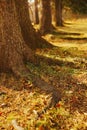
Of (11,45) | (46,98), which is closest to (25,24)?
(11,45)

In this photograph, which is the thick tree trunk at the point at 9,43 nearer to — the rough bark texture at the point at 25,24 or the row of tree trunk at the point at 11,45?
the row of tree trunk at the point at 11,45

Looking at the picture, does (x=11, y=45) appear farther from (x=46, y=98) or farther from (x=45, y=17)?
(x=45, y=17)

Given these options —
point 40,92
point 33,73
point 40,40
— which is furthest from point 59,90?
point 40,40

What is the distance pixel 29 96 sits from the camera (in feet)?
20.6

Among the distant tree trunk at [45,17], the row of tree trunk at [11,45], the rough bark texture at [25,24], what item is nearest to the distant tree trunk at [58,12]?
the distant tree trunk at [45,17]

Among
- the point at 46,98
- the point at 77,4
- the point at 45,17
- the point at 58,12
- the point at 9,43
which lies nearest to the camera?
the point at 46,98

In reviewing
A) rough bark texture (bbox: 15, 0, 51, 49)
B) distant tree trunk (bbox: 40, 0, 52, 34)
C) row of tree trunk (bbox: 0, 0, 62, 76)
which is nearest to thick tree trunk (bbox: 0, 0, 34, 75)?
row of tree trunk (bbox: 0, 0, 62, 76)

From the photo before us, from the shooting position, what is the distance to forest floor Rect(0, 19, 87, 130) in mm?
5180

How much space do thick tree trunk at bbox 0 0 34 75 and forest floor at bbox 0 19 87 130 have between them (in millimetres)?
A: 253

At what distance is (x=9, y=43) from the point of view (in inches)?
285

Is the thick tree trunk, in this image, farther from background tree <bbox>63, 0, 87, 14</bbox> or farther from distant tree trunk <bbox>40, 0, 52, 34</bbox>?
background tree <bbox>63, 0, 87, 14</bbox>

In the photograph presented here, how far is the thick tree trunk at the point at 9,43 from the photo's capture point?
716 cm

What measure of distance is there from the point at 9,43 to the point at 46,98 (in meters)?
1.89

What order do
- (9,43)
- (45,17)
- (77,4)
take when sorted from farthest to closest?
(77,4), (45,17), (9,43)
